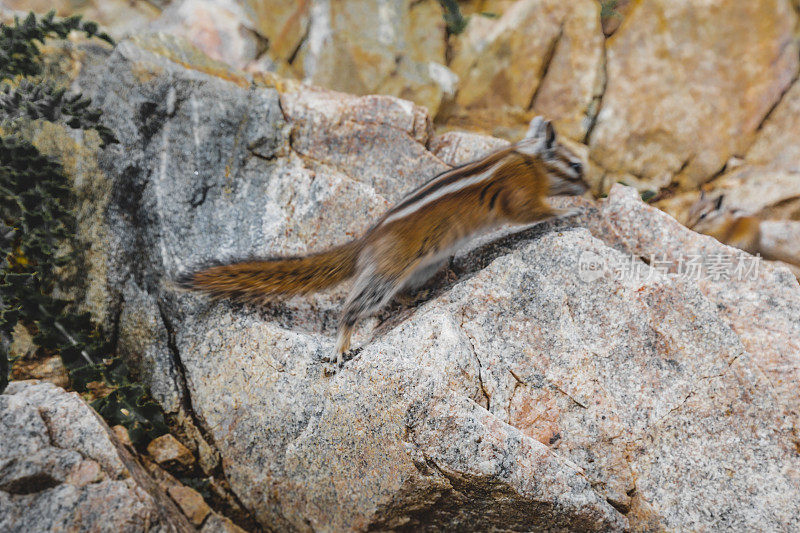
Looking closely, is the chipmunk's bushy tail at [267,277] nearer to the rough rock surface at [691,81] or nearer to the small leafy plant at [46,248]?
the small leafy plant at [46,248]

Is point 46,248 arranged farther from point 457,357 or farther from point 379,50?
point 379,50

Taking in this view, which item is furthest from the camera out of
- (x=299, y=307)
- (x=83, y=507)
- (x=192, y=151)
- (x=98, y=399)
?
(x=192, y=151)

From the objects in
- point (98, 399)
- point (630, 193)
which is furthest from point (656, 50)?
point (98, 399)

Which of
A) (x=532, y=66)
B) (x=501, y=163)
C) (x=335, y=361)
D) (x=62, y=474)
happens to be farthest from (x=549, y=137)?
(x=532, y=66)

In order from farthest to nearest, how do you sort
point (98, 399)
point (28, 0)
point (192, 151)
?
point (28, 0) → point (192, 151) → point (98, 399)

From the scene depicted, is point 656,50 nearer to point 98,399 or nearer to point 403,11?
point 403,11

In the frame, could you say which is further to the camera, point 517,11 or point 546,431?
point 517,11

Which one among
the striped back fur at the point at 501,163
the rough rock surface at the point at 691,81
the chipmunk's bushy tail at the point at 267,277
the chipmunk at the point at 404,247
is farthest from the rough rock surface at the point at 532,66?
the chipmunk's bushy tail at the point at 267,277
